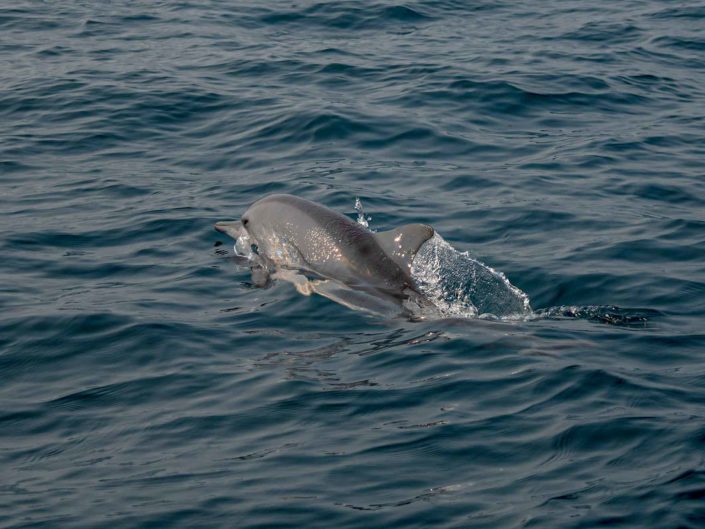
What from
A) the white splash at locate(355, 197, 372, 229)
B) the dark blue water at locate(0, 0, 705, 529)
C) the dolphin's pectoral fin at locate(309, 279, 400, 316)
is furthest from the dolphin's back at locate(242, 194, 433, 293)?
the white splash at locate(355, 197, 372, 229)

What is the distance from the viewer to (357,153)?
17.3 m

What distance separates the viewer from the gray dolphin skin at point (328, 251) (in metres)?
11.5

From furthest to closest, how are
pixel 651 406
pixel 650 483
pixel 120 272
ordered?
pixel 120 272, pixel 651 406, pixel 650 483

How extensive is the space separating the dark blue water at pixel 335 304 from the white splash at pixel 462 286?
30 cm

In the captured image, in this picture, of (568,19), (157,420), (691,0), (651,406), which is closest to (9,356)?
(157,420)

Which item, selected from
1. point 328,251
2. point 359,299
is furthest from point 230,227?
point 359,299

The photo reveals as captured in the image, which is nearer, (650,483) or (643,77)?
(650,483)

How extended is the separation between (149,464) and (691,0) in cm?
2359

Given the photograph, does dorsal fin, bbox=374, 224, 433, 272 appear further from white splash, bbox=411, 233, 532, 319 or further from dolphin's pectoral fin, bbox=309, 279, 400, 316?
dolphin's pectoral fin, bbox=309, 279, 400, 316

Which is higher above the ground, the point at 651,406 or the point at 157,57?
the point at 157,57

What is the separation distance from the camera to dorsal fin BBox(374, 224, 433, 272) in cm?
1154

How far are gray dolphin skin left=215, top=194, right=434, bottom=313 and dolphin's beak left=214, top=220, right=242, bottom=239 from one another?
12 mm

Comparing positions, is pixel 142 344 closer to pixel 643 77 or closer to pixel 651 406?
pixel 651 406

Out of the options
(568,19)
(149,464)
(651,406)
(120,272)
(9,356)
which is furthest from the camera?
(568,19)
